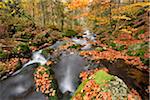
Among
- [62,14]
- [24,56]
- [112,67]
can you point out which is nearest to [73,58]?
[112,67]

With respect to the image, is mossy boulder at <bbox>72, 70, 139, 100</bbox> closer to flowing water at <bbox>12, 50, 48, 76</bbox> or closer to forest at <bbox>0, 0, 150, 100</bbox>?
forest at <bbox>0, 0, 150, 100</bbox>

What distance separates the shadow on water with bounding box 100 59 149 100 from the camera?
6770 mm

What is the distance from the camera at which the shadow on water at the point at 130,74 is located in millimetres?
6770

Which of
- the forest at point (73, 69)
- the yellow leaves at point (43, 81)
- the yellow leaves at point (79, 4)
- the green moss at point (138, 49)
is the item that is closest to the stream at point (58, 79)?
the forest at point (73, 69)

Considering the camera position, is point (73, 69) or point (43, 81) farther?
point (73, 69)

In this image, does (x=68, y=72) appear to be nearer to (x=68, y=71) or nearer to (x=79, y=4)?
(x=68, y=71)

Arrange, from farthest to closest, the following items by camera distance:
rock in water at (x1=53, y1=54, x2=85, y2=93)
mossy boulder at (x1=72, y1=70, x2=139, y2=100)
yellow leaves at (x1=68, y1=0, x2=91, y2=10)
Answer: yellow leaves at (x1=68, y1=0, x2=91, y2=10)
rock in water at (x1=53, y1=54, x2=85, y2=93)
mossy boulder at (x1=72, y1=70, x2=139, y2=100)

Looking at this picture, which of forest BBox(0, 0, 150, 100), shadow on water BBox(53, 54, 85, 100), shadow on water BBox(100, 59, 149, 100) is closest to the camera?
forest BBox(0, 0, 150, 100)

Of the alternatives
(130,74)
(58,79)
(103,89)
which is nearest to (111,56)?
(130,74)

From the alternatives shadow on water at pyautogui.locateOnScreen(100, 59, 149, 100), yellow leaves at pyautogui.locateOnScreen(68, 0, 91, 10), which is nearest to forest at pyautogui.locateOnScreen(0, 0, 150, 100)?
shadow on water at pyautogui.locateOnScreen(100, 59, 149, 100)

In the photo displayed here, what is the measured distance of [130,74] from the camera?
25.0ft

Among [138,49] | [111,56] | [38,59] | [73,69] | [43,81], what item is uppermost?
[138,49]

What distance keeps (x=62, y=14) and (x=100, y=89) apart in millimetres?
14366

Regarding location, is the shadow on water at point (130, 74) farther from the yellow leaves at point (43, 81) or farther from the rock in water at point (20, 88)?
the rock in water at point (20, 88)
